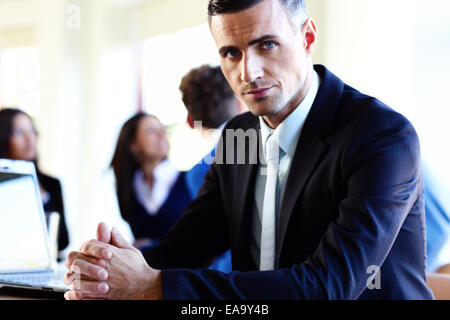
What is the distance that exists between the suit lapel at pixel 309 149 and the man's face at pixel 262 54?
0.07 m

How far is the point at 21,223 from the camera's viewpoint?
1.22 meters

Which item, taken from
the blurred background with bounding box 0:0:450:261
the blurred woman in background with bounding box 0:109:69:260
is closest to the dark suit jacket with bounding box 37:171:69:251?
the blurred woman in background with bounding box 0:109:69:260

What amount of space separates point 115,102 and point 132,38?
1.61ft

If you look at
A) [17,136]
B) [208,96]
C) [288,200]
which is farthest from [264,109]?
[17,136]

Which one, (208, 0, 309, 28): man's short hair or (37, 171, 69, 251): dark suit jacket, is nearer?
(208, 0, 309, 28): man's short hair

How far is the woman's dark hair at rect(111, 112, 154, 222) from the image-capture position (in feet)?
8.16

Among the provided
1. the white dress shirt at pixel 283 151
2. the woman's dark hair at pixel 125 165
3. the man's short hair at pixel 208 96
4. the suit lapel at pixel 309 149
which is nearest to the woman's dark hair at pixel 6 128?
the woman's dark hair at pixel 125 165

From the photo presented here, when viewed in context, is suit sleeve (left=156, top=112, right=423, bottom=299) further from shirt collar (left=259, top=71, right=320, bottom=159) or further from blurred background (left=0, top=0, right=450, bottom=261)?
blurred background (left=0, top=0, right=450, bottom=261)

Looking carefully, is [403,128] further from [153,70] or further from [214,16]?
[153,70]

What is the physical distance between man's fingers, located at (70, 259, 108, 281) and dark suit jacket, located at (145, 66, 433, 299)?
0.10 metres

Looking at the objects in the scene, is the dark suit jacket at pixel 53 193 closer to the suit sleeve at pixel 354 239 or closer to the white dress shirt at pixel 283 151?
the white dress shirt at pixel 283 151

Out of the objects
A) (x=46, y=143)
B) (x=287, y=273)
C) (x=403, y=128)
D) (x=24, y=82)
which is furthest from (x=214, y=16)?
(x=24, y=82)
